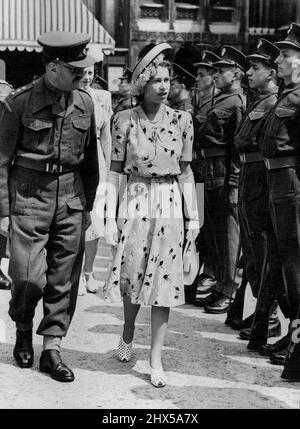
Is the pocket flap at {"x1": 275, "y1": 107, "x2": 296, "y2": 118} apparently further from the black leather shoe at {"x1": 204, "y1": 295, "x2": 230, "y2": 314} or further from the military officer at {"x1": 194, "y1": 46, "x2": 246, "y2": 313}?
the black leather shoe at {"x1": 204, "y1": 295, "x2": 230, "y2": 314}

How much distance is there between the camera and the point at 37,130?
190 inches

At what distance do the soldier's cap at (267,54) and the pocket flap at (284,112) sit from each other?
0.86 m

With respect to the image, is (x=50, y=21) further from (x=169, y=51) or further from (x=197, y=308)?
(x=169, y=51)

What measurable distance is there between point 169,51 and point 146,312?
2525 millimetres

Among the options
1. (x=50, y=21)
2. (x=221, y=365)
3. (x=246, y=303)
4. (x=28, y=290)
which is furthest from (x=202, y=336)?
(x=50, y=21)

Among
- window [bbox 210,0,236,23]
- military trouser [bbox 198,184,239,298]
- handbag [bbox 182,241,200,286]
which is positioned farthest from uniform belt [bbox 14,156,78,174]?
window [bbox 210,0,236,23]

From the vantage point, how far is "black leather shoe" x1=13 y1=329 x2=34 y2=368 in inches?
199

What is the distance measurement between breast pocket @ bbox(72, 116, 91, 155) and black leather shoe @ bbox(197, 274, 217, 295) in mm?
2875

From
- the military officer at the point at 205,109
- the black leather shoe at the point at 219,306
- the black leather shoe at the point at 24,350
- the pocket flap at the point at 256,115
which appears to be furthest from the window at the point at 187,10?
the black leather shoe at the point at 24,350

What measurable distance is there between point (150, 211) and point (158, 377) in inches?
38.4

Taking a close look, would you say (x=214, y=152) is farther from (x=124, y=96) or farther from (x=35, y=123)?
(x=124, y=96)

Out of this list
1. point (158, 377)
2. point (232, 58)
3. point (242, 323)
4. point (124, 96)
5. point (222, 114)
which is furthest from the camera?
point (124, 96)

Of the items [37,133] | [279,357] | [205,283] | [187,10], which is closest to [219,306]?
[205,283]

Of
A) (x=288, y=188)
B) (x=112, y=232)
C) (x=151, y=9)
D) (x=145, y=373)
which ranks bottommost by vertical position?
(x=145, y=373)
